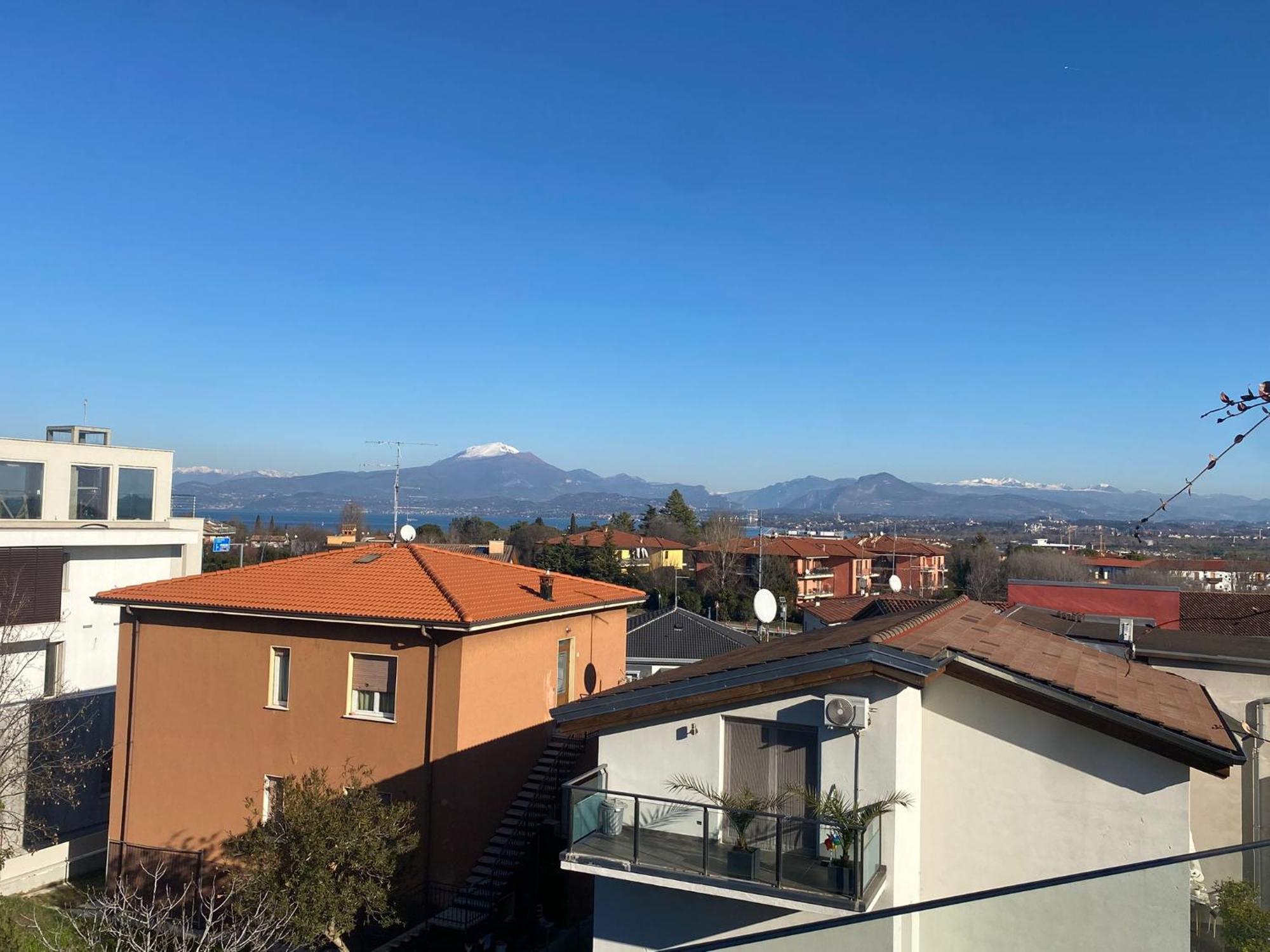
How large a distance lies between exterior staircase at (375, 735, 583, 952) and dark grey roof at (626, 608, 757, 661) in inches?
390

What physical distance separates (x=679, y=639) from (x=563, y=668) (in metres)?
9.94

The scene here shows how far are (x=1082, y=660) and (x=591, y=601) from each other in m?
9.24

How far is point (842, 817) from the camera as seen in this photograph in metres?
8.27

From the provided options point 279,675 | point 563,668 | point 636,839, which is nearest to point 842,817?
point 636,839

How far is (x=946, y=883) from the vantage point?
8812 mm

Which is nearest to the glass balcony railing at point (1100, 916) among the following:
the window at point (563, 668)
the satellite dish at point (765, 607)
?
the window at point (563, 668)

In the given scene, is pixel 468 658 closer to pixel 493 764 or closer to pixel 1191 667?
pixel 493 764

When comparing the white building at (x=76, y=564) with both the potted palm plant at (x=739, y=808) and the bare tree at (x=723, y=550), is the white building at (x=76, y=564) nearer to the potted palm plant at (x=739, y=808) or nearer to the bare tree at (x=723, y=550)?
the potted palm plant at (x=739, y=808)

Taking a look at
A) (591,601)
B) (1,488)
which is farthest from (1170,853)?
(1,488)

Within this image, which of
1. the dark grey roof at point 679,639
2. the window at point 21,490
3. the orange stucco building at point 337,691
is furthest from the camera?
the dark grey roof at point 679,639

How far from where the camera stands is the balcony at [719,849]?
26.6ft

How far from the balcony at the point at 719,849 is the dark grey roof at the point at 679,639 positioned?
16.1 metres

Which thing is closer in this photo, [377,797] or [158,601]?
[377,797]

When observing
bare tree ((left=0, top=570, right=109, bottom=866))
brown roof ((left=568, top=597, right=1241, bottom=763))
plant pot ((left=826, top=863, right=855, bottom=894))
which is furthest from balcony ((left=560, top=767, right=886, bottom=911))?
bare tree ((left=0, top=570, right=109, bottom=866))
